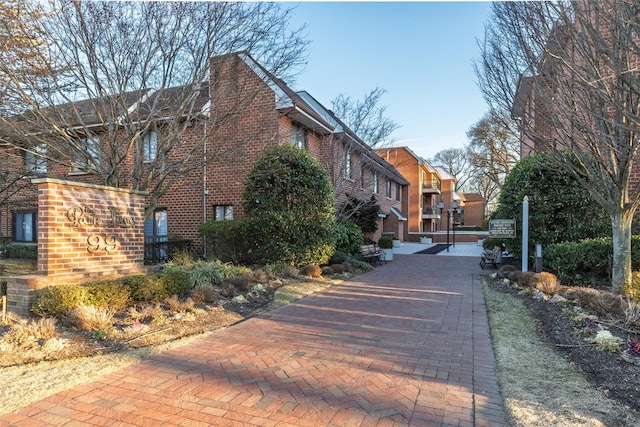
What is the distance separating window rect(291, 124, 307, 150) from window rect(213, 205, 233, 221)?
328cm

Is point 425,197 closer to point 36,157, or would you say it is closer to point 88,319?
point 36,157

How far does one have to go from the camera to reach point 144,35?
8.20m

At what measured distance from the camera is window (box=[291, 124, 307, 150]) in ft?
47.5

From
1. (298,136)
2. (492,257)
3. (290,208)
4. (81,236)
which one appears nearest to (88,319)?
(81,236)

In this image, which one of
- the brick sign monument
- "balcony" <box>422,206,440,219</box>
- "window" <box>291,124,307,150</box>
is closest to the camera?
the brick sign monument

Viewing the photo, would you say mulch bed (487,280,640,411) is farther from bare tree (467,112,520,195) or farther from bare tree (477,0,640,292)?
bare tree (467,112,520,195)

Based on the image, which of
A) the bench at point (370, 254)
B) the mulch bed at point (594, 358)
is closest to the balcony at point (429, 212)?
the bench at point (370, 254)

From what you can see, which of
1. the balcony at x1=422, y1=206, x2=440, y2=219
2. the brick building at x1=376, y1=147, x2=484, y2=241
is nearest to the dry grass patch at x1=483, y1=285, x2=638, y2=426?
the brick building at x1=376, y1=147, x2=484, y2=241

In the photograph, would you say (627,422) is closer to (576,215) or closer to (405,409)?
(405,409)

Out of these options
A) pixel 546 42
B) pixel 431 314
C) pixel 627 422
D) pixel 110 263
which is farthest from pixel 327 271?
pixel 627 422

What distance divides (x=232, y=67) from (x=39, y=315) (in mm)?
6552

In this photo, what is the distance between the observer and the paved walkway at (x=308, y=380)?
3.18 m

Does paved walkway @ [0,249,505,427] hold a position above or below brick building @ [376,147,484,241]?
below

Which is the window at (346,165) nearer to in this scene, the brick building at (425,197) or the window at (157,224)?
the window at (157,224)
